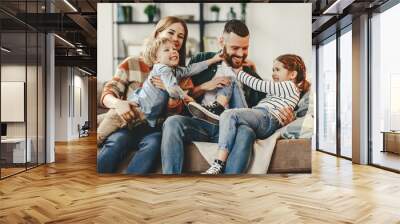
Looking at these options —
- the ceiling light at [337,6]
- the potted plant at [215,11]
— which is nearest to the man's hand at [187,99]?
the potted plant at [215,11]

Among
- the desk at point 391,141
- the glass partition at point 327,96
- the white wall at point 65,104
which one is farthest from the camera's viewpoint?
the white wall at point 65,104

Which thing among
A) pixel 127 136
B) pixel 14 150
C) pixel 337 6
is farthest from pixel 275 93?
pixel 14 150

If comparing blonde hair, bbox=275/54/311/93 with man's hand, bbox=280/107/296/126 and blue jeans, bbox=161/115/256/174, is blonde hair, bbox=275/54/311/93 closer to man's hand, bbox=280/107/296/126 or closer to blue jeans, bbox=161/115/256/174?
man's hand, bbox=280/107/296/126

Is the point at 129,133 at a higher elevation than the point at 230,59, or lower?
lower

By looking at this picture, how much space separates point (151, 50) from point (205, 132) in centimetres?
164

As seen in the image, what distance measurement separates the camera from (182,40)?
661cm

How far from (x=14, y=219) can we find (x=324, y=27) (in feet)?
25.6

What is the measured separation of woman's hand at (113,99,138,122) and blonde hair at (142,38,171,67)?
0.75 metres

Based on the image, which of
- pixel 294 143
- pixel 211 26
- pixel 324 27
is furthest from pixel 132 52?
pixel 324 27

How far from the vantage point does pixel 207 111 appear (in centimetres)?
653

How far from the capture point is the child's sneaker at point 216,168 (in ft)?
21.3

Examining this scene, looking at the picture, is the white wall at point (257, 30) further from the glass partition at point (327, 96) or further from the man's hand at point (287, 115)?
the glass partition at point (327, 96)

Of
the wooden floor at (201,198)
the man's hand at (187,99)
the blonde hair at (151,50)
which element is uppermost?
the blonde hair at (151,50)

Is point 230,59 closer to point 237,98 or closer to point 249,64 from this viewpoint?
point 249,64
